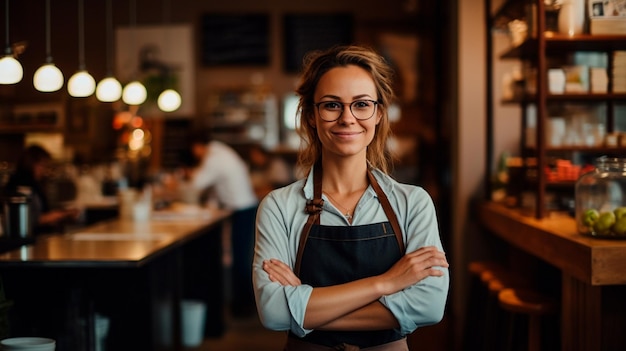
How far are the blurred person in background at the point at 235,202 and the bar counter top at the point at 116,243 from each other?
94 cm

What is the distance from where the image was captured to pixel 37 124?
6.17 m

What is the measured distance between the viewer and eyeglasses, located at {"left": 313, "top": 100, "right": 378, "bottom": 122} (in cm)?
232

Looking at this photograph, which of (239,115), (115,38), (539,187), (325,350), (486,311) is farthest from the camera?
(239,115)

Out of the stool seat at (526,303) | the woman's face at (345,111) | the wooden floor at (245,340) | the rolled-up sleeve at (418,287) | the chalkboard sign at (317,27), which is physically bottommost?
the wooden floor at (245,340)

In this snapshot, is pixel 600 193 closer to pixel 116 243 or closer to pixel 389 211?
pixel 389 211

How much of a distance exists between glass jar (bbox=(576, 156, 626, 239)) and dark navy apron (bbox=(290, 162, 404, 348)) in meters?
1.54

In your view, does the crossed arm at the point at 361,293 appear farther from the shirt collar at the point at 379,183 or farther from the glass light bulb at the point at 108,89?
the glass light bulb at the point at 108,89

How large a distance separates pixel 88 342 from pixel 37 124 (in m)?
2.28

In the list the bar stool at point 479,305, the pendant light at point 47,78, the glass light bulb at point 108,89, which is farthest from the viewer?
the glass light bulb at point 108,89

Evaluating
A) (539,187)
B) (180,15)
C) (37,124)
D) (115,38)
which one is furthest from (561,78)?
(180,15)

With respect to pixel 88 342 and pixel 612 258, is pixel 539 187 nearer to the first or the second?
pixel 612 258

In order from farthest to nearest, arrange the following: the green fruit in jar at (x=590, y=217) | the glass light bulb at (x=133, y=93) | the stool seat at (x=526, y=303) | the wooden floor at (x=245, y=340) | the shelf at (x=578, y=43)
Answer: the glass light bulb at (x=133, y=93) < the wooden floor at (x=245, y=340) < the shelf at (x=578, y=43) < the stool seat at (x=526, y=303) < the green fruit in jar at (x=590, y=217)

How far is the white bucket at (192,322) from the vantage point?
631cm

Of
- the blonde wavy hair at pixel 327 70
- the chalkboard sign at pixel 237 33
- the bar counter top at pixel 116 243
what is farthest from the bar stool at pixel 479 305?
the chalkboard sign at pixel 237 33
